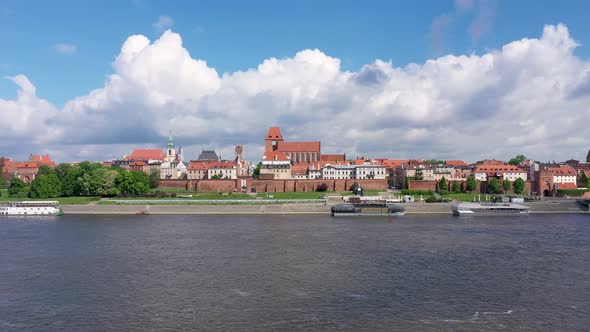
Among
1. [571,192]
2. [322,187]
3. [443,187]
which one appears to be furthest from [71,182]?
[571,192]

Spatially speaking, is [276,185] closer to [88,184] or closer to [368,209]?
[368,209]

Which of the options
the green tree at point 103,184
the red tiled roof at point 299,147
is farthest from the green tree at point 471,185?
the green tree at point 103,184

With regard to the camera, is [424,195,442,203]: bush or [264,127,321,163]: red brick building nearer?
[424,195,442,203]: bush

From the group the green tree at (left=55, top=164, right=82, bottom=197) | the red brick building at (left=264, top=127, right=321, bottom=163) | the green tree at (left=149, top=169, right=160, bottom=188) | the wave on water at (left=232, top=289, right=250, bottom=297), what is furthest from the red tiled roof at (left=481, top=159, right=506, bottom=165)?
the wave on water at (left=232, top=289, right=250, bottom=297)

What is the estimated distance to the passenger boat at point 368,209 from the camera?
191 feet

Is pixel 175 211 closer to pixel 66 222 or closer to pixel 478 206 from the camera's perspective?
pixel 66 222

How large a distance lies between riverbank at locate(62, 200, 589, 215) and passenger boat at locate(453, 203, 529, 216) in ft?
6.33

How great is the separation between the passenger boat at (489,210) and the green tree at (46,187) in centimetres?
5481

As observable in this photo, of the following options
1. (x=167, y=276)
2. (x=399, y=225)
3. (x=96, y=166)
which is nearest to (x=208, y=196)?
(x=96, y=166)

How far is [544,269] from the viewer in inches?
1045

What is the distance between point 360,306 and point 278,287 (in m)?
4.39

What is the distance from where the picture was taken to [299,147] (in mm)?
107375

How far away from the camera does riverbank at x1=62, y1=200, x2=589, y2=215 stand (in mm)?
60594

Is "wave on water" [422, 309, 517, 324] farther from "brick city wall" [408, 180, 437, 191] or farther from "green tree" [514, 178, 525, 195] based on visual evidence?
"green tree" [514, 178, 525, 195]
